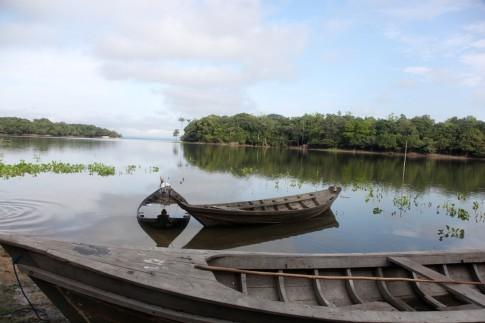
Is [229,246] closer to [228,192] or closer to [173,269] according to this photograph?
[173,269]

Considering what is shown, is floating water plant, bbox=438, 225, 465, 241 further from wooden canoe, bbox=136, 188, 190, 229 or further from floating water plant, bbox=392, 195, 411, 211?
wooden canoe, bbox=136, 188, 190, 229

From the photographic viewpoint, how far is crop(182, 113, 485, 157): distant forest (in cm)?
6600

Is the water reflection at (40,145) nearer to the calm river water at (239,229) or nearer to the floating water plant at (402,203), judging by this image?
the calm river water at (239,229)

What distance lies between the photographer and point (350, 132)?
Answer: 7900 centimetres

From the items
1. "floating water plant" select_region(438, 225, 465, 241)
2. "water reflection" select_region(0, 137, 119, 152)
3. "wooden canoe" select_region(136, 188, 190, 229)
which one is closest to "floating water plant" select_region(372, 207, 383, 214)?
"floating water plant" select_region(438, 225, 465, 241)

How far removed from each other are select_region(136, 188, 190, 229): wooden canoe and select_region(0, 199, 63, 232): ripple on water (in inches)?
104

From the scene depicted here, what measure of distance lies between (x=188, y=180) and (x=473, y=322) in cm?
1871

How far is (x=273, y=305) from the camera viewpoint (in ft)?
11.3

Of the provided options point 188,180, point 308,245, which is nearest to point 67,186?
point 188,180

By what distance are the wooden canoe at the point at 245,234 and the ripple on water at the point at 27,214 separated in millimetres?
4333

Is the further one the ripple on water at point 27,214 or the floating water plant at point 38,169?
the floating water plant at point 38,169

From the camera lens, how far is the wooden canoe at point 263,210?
1013 centimetres

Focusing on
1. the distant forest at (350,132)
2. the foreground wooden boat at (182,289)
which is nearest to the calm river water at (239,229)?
the foreground wooden boat at (182,289)

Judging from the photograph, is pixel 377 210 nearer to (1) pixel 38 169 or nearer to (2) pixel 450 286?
(2) pixel 450 286
